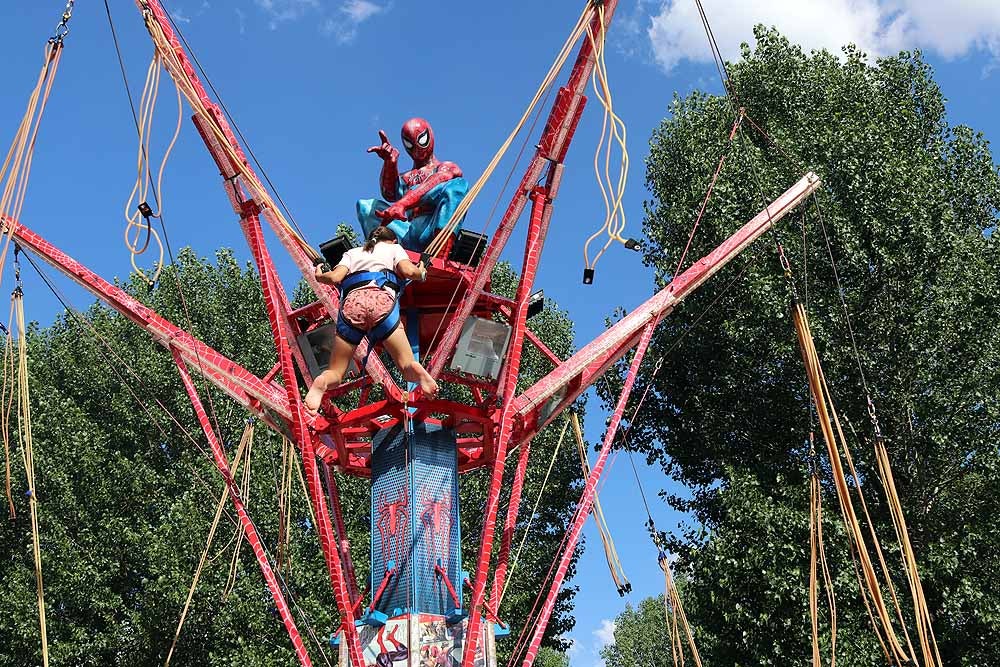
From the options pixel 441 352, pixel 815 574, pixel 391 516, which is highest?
pixel 441 352

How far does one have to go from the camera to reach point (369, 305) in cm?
1016

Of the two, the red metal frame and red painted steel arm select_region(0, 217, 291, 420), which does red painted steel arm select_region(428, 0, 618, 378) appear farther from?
red painted steel arm select_region(0, 217, 291, 420)

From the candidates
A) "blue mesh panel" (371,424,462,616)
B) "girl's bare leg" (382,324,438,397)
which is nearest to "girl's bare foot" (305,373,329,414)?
"girl's bare leg" (382,324,438,397)

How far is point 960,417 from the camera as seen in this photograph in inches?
717

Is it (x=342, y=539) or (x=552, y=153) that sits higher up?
(x=552, y=153)

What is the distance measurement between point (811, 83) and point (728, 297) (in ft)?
18.0

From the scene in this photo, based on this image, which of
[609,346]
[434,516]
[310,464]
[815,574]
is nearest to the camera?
[310,464]

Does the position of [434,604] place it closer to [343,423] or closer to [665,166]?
[343,423]

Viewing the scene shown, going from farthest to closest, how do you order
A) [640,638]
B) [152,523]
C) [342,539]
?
[640,638] → [152,523] → [342,539]

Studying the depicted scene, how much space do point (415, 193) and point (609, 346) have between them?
3004 mm

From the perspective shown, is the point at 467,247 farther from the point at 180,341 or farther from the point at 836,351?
the point at 836,351

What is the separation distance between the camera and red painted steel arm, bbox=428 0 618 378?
425 inches

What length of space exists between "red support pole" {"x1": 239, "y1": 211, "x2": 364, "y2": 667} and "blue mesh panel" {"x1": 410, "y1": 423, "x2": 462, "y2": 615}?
0.80m

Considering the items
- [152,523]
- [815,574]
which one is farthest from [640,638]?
[815,574]
